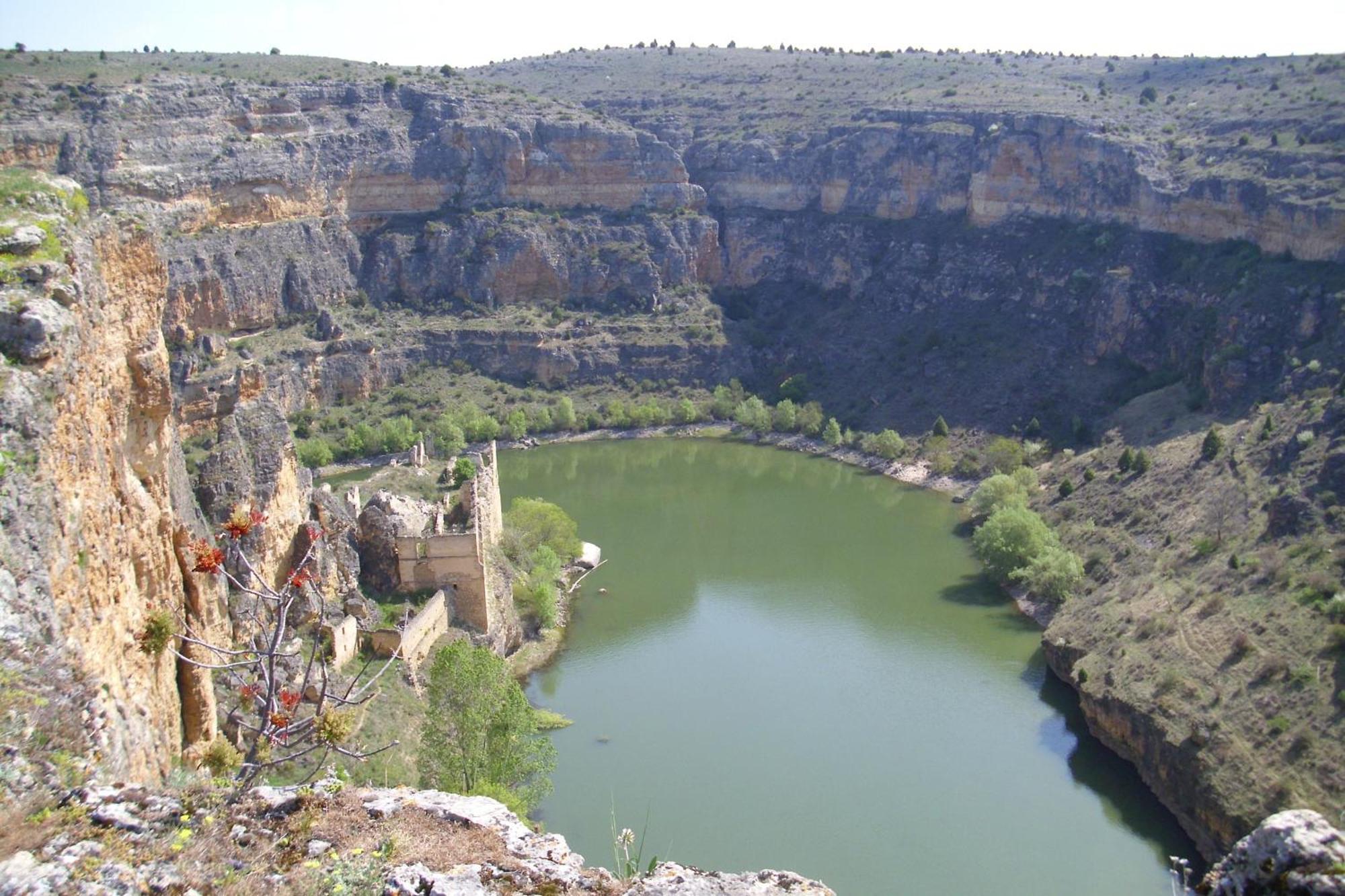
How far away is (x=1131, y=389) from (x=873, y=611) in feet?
67.2

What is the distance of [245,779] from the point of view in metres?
8.20

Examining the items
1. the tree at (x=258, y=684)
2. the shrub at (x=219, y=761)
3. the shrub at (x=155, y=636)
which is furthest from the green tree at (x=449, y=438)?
the shrub at (x=219, y=761)

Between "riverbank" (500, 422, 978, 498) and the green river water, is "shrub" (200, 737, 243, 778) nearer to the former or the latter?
the green river water

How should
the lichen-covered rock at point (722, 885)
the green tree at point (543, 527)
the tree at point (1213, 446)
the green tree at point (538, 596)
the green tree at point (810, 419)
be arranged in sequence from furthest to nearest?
the green tree at point (810, 419) → the tree at point (1213, 446) → the green tree at point (543, 527) → the green tree at point (538, 596) → the lichen-covered rock at point (722, 885)

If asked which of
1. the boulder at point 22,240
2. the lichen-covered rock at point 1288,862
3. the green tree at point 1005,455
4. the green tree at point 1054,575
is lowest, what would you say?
the green tree at point 1005,455

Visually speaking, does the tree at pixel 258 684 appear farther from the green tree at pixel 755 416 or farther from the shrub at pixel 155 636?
the green tree at pixel 755 416

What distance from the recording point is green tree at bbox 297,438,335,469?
152 ft

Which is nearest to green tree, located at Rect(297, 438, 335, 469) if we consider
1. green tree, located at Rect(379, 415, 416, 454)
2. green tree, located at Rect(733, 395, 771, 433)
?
green tree, located at Rect(379, 415, 416, 454)

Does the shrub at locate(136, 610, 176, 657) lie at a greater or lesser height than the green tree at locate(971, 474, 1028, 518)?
greater

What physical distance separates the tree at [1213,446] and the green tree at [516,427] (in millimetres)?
28000

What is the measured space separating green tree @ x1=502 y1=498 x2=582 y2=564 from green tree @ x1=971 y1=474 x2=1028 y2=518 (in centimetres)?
1426

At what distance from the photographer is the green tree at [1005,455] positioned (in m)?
45.4

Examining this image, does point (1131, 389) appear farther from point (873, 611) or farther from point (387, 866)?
point (387, 866)

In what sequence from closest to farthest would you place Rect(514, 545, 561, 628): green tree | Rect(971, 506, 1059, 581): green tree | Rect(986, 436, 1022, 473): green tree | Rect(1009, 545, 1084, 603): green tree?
Rect(514, 545, 561, 628): green tree
Rect(1009, 545, 1084, 603): green tree
Rect(971, 506, 1059, 581): green tree
Rect(986, 436, 1022, 473): green tree
